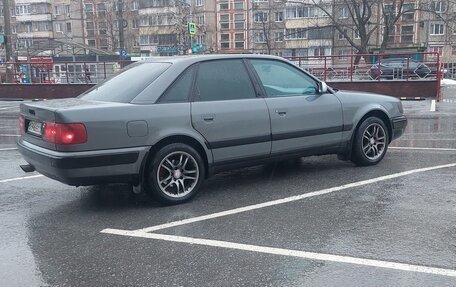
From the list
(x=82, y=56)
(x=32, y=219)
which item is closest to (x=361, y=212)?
(x=32, y=219)

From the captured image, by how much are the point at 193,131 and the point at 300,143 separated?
4.98 ft

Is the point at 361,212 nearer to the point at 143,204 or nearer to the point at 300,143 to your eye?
the point at 300,143

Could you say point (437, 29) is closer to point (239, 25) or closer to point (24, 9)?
point (239, 25)

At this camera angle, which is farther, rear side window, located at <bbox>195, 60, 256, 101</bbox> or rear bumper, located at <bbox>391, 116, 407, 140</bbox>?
rear bumper, located at <bbox>391, 116, 407, 140</bbox>

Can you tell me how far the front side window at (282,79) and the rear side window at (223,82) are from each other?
229mm

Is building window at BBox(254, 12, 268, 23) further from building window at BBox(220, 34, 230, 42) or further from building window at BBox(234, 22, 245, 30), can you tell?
building window at BBox(220, 34, 230, 42)

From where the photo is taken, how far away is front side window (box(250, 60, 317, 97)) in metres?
5.80

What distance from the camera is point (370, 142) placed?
6.66 m

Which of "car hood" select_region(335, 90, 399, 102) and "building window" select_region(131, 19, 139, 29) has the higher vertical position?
"building window" select_region(131, 19, 139, 29)

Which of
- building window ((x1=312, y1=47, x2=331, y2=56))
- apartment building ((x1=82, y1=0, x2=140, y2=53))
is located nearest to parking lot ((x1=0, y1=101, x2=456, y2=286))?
building window ((x1=312, y1=47, x2=331, y2=56))

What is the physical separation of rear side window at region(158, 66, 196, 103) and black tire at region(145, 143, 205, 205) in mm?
494

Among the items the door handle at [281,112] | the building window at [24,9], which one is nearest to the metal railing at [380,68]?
the door handle at [281,112]

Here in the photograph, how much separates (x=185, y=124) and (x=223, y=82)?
2.54 ft

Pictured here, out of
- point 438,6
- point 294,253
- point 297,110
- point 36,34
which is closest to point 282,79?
point 297,110
